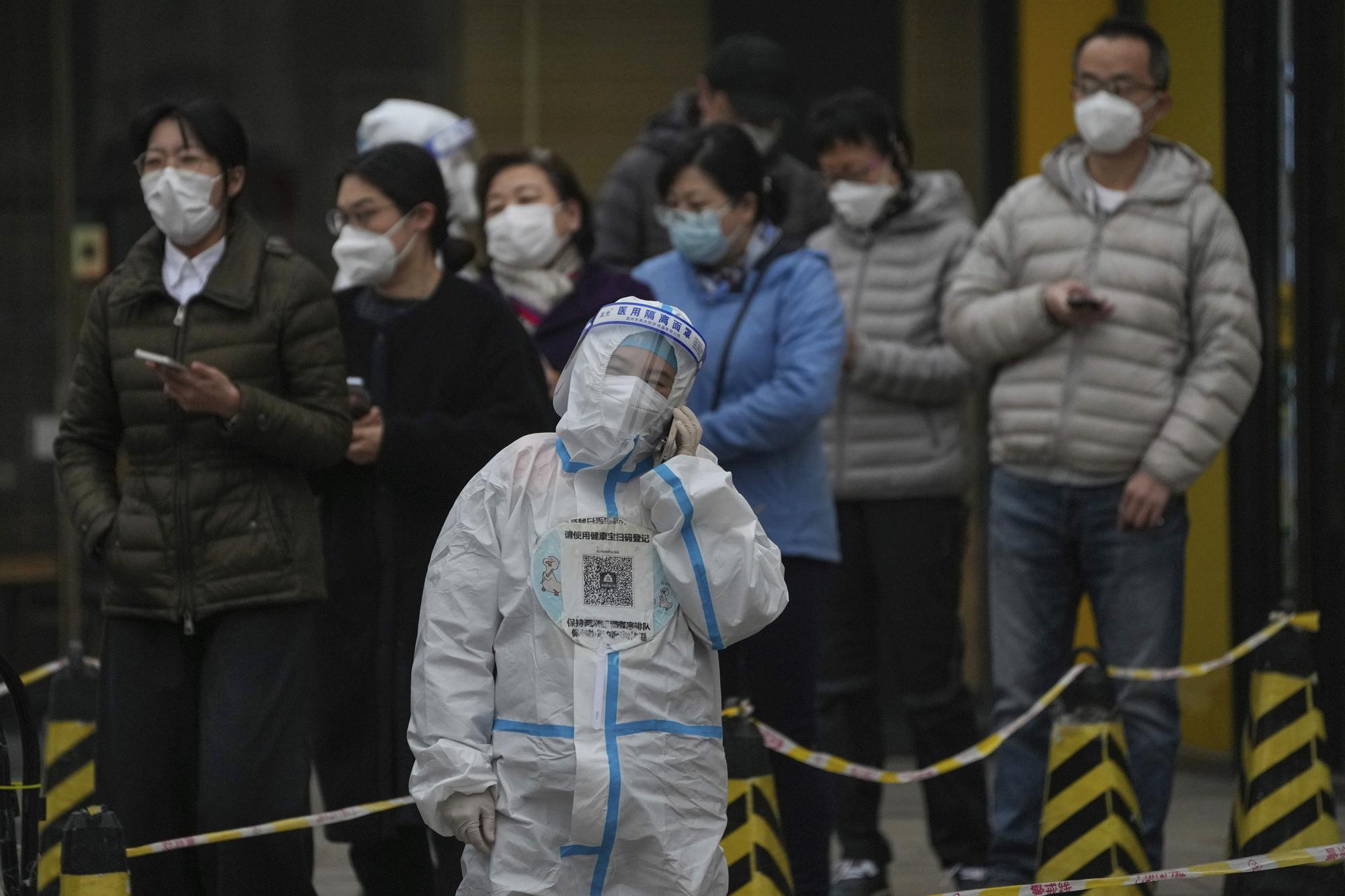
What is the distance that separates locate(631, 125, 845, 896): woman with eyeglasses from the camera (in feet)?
18.3

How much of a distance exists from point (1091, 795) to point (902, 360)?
1.65 metres

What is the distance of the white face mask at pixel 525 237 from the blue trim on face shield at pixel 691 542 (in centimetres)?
225

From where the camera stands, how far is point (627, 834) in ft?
12.4

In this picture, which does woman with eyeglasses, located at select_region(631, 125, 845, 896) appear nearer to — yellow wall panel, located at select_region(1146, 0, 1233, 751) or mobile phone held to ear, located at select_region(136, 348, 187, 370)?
mobile phone held to ear, located at select_region(136, 348, 187, 370)

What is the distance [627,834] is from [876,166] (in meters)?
A: 3.20

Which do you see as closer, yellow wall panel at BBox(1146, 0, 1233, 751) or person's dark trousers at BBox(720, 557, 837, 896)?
person's dark trousers at BBox(720, 557, 837, 896)

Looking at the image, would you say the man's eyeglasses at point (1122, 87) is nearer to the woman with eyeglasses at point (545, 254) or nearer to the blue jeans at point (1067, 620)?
the blue jeans at point (1067, 620)

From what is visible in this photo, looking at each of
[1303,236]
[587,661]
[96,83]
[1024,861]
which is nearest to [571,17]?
[96,83]

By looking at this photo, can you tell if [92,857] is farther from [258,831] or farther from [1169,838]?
[1169,838]

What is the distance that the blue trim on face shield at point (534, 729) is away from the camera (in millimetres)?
3791

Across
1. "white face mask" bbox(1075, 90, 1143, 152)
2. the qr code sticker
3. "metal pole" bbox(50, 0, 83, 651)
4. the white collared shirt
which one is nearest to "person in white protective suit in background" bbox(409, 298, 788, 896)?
the qr code sticker

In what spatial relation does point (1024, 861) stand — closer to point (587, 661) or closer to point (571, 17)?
point (587, 661)

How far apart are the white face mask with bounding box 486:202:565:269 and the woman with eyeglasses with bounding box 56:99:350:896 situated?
1.12 m

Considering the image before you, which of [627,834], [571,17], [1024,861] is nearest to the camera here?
[627,834]
